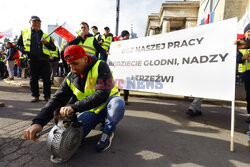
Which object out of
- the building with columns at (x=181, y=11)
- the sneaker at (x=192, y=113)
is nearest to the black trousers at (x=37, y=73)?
the sneaker at (x=192, y=113)

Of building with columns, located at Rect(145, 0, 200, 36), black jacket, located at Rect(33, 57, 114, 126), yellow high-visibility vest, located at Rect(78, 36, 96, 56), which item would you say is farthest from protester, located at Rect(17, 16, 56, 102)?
building with columns, located at Rect(145, 0, 200, 36)

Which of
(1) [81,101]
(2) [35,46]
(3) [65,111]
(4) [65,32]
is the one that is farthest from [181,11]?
(3) [65,111]

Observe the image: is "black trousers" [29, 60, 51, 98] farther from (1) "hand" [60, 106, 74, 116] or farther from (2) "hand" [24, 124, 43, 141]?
(1) "hand" [60, 106, 74, 116]

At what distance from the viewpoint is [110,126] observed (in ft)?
5.39

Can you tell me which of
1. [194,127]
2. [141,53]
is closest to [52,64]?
[141,53]

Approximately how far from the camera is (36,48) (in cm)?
347

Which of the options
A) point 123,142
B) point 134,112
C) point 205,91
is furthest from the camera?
point 134,112

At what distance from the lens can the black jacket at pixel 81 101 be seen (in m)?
1.42

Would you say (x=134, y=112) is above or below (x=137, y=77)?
below

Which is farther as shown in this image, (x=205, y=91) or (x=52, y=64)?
(x=52, y=64)

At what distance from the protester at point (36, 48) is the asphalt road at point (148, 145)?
1085 millimetres

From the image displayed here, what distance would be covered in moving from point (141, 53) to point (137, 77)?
21.9 inches

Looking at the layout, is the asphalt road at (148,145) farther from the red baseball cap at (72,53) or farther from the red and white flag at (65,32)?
the red and white flag at (65,32)

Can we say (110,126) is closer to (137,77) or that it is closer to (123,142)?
(123,142)
